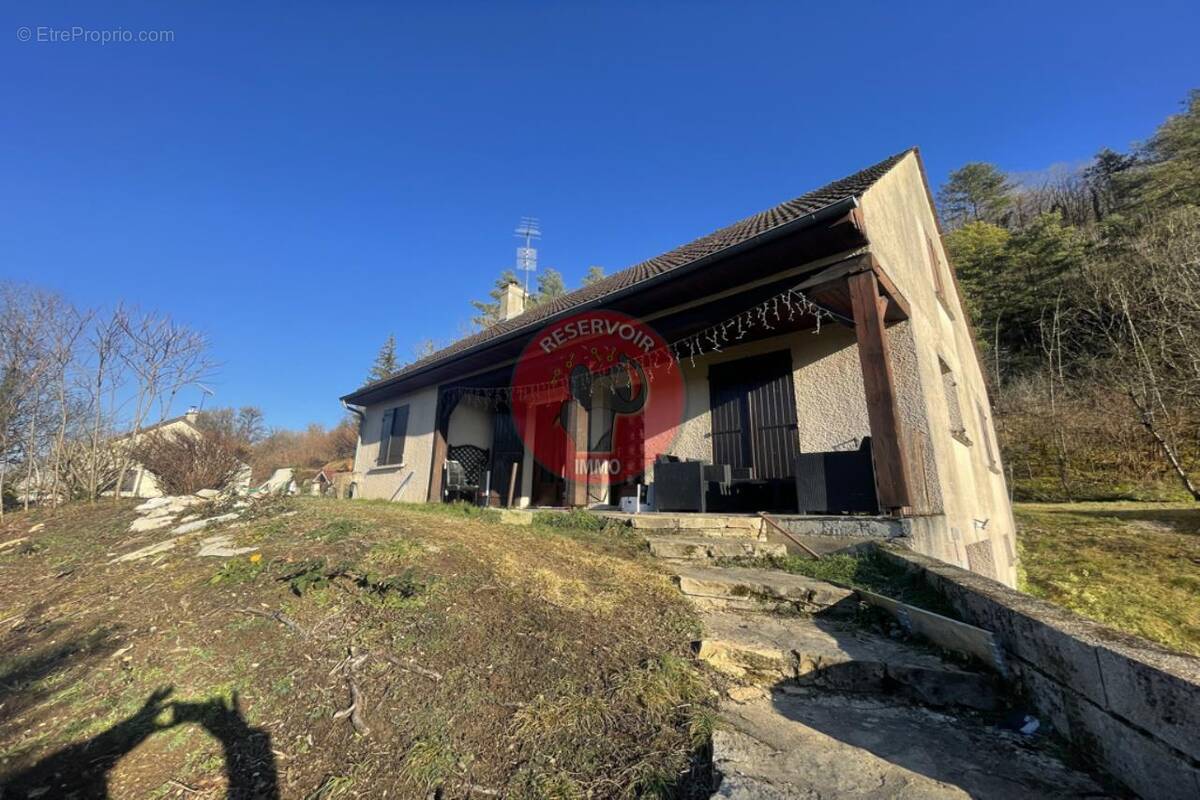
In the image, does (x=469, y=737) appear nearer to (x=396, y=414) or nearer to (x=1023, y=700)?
(x=1023, y=700)

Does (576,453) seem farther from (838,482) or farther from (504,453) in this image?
(504,453)

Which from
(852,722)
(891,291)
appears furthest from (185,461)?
(891,291)

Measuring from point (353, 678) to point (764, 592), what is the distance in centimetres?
236

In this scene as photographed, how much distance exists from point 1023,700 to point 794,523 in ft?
7.84

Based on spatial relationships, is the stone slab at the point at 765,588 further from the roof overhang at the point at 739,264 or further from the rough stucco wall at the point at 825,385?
the roof overhang at the point at 739,264

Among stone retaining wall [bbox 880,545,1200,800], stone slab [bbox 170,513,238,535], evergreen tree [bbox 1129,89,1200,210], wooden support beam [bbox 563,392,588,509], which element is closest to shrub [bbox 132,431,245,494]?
stone slab [bbox 170,513,238,535]

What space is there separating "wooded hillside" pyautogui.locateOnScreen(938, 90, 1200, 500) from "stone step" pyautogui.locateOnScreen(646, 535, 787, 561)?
1217 centimetres

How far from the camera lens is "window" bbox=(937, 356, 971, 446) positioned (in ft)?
19.6

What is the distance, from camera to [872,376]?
395 centimetres

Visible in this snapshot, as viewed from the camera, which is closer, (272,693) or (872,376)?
(272,693)

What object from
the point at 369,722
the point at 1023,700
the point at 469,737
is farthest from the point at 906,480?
the point at 369,722

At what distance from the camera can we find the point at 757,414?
A: 6297 mm

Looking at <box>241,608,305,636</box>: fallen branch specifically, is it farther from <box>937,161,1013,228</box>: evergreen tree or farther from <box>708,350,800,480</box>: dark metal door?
<box>937,161,1013,228</box>: evergreen tree

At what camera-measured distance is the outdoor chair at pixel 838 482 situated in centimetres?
400
